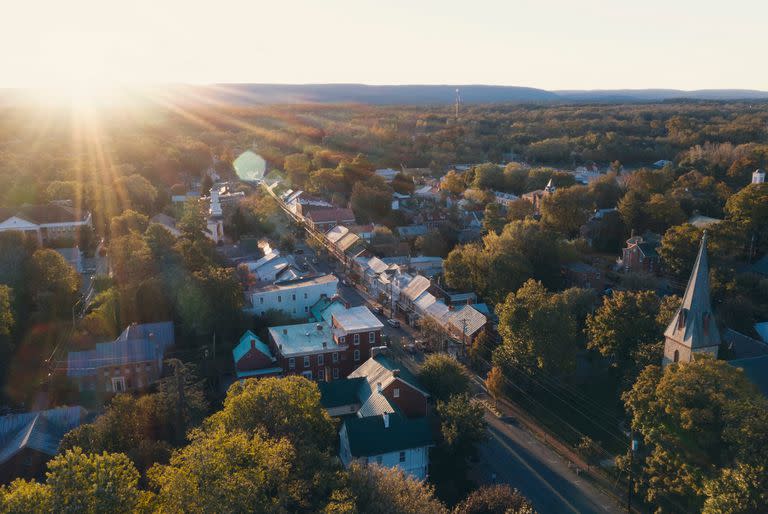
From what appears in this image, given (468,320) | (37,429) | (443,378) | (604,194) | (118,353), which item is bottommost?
(37,429)

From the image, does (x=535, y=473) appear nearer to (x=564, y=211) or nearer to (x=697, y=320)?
(x=697, y=320)

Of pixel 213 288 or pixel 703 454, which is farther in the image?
pixel 213 288

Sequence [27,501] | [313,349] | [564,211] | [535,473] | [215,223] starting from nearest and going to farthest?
[27,501]
[535,473]
[313,349]
[564,211]
[215,223]

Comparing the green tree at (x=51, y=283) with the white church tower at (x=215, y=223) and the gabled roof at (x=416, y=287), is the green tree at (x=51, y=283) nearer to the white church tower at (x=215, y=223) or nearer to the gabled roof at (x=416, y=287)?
the white church tower at (x=215, y=223)

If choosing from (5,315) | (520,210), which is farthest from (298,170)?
(5,315)

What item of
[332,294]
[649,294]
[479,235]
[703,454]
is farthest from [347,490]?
[479,235]

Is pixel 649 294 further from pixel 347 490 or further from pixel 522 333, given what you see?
pixel 347 490

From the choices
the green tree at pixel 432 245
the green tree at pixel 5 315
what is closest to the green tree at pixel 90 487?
the green tree at pixel 5 315
